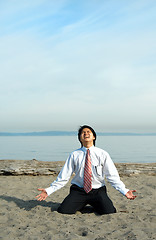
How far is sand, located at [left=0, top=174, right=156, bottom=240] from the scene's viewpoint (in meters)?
3.64

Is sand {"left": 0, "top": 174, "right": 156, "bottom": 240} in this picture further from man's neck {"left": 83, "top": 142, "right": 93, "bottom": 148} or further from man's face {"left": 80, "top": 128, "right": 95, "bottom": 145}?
man's face {"left": 80, "top": 128, "right": 95, "bottom": 145}

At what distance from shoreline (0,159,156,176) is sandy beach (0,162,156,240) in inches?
73.4

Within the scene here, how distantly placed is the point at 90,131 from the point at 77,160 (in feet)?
1.93

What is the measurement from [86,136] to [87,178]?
744 mm

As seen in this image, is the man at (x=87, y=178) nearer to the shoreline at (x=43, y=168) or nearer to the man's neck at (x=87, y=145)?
the man's neck at (x=87, y=145)

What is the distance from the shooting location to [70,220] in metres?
4.25

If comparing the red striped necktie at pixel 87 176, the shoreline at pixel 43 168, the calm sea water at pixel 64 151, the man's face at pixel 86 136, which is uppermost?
the man's face at pixel 86 136

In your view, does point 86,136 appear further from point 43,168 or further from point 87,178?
point 43,168

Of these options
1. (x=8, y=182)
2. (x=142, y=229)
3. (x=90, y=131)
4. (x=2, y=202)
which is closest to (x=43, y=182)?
(x=8, y=182)

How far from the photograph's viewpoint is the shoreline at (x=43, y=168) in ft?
27.1

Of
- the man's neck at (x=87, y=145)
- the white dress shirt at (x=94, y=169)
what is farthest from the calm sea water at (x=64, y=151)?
the man's neck at (x=87, y=145)

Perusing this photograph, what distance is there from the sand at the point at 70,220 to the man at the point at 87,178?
0.18m

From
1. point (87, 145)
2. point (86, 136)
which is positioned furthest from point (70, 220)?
point (86, 136)

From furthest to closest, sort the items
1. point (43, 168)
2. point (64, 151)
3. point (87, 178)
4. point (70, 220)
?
point (64, 151) → point (43, 168) → point (87, 178) → point (70, 220)
